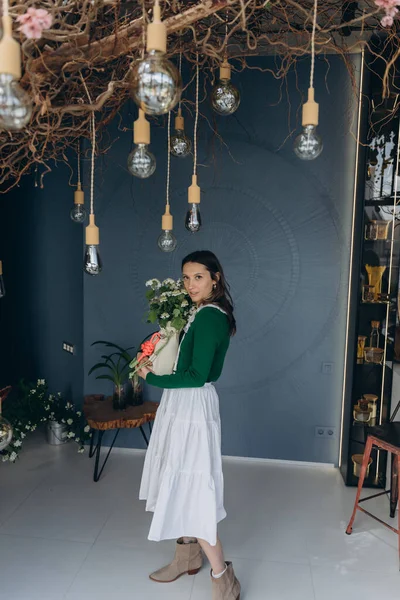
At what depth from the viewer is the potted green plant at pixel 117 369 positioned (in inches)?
150

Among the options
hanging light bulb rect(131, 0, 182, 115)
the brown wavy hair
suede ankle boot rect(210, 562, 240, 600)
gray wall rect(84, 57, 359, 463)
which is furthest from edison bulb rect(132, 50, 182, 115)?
gray wall rect(84, 57, 359, 463)

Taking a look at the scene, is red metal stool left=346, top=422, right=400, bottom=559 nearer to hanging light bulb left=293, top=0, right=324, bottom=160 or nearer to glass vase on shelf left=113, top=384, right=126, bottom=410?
glass vase on shelf left=113, top=384, right=126, bottom=410

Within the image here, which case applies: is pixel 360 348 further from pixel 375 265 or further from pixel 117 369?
pixel 117 369

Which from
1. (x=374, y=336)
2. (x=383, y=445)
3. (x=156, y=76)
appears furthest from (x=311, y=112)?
(x=374, y=336)

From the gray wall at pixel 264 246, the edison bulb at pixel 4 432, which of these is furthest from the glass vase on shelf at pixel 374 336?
the edison bulb at pixel 4 432

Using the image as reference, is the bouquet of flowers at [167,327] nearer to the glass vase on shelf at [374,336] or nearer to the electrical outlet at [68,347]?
the glass vase on shelf at [374,336]

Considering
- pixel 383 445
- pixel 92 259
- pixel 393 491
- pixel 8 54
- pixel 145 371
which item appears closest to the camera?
pixel 8 54

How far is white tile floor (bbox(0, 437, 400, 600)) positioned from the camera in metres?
2.59

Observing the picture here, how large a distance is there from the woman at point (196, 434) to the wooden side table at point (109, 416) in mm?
1125

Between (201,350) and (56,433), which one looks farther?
(56,433)

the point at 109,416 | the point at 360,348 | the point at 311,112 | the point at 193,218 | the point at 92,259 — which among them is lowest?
the point at 109,416

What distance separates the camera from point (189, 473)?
7.82 ft

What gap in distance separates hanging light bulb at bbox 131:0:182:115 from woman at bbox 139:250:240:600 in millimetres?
1267

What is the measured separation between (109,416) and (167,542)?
978 mm
